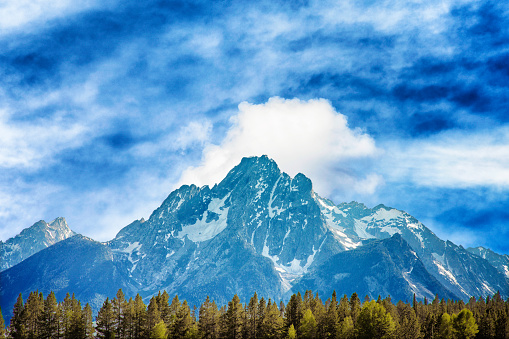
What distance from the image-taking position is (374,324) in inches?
5153

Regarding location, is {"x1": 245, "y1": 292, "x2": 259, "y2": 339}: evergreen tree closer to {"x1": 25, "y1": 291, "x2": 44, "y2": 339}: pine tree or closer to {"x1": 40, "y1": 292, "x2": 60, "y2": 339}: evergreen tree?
{"x1": 40, "y1": 292, "x2": 60, "y2": 339}: evergreen tree

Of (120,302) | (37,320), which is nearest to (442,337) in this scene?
(120,302)

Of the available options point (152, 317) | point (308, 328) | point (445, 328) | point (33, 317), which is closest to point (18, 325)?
Answer: point (33, 317)

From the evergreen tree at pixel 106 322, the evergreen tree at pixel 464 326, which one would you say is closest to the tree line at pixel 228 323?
the evergreen tree at pixel 106 322

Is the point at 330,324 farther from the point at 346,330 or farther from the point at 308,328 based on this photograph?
the point at 308,328

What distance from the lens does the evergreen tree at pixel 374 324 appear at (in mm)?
130000

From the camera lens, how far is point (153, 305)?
13888cm

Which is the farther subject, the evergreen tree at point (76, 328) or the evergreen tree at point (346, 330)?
the evergreen tree at point (76, 328)

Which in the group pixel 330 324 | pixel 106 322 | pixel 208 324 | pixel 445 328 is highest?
pixel 106 322

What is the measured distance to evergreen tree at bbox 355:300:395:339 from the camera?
130000 millimetres

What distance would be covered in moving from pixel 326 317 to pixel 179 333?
37406 millimetres

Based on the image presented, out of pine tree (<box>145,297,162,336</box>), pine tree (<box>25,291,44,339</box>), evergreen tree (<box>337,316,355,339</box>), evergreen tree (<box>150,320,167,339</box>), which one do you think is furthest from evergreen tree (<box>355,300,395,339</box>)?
pine tree (<box>25,291,44,339</box>)

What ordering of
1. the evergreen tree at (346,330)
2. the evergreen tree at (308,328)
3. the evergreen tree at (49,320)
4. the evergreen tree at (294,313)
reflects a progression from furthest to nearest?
the evergreen tree at (294,313) < the evergreen tree at (49,320) < the evergreen tree at (308,328) < the evergreen tree at (346,330)

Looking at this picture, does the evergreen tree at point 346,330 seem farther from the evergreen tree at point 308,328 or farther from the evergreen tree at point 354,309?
the evergreen tree at point 354,309
